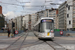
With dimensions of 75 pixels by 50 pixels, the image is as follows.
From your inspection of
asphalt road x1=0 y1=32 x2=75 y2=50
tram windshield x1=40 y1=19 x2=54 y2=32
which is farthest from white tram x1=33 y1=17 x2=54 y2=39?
asphalt road x1=0 y1=32 x2=75 y2=50

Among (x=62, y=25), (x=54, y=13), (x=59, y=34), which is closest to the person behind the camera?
(x=59, y=34)

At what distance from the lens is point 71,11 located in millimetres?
89062

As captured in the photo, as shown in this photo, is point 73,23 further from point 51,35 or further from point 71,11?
point 51,35

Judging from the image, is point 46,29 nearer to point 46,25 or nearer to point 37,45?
point 46,25

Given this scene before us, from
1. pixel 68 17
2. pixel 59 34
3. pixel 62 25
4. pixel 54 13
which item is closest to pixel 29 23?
pixel 54 13

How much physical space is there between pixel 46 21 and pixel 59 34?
14.6m

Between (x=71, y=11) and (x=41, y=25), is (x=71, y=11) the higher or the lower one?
the higher one

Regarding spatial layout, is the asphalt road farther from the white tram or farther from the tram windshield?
the tram windshield

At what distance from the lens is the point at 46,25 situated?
1933cm

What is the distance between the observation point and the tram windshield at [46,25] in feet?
62.8

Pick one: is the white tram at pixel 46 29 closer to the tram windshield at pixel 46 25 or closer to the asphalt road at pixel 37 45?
the tram windshield at pixel 46 25

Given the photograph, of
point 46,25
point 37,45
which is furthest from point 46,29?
point 37,45

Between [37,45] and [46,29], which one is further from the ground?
[46,29]

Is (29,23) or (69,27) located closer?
(69,27)
